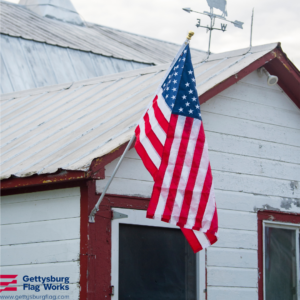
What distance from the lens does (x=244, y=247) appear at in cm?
725

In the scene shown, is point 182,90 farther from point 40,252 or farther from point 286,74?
point 286,74

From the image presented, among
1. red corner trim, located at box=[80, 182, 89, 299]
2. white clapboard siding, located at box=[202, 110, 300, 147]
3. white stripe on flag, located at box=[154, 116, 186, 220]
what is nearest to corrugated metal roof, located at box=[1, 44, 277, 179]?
red corner trim, located at box=[80, 182, 89, 299]

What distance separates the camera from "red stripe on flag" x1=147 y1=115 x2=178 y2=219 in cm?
520

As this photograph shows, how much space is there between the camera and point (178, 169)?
5.34 m

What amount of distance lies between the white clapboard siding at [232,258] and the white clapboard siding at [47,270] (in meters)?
1.79

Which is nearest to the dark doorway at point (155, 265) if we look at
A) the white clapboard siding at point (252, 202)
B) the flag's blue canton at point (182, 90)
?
the white clapboard siding at point (252, 202)

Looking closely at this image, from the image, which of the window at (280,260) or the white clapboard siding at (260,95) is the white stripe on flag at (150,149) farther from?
the window at (280,260)

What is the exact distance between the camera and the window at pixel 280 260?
751 cm

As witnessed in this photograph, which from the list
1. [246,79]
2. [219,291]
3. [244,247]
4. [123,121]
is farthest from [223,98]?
[219,291]

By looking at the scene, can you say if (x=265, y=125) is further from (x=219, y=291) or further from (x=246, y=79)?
(x=219, y=291)

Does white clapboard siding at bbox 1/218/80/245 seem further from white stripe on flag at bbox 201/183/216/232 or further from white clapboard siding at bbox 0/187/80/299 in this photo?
white stripe on flag at bbox 201/183/216/232

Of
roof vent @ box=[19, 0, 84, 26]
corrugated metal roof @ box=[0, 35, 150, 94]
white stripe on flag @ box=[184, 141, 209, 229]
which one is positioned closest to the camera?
white stripe on flag @ box=[184, 141, 209, 229]

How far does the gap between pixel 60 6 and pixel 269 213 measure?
14.7 m

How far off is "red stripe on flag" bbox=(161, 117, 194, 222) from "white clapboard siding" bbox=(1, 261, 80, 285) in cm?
138
